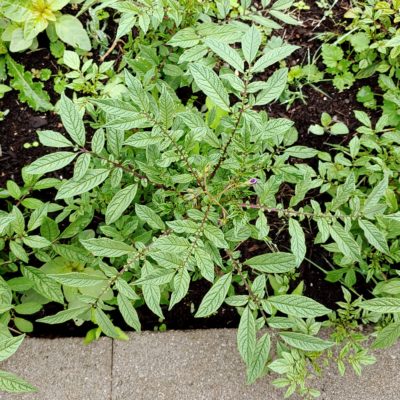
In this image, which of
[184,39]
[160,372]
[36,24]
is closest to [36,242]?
[160,372]

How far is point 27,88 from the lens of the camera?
2.58 m

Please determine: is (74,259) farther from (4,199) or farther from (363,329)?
(363,329)

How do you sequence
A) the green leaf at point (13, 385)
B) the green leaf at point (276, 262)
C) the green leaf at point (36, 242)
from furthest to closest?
1. the green leaf at point (36, 242)
2. the green leaf at point (276, 262)
3. the green leaf at point (13, 385)

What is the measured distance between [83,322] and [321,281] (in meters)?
1.12

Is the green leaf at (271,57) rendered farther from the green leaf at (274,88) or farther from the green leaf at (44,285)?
the green leaf at (44,285)

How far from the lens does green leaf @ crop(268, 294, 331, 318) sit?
5.16 feet

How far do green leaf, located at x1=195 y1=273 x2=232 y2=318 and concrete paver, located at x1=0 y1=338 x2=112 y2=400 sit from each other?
90 centimetres

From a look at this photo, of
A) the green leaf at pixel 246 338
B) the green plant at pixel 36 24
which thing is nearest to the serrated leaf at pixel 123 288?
the green leaf at pixel 246 338

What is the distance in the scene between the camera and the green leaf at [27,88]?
2.58 metres

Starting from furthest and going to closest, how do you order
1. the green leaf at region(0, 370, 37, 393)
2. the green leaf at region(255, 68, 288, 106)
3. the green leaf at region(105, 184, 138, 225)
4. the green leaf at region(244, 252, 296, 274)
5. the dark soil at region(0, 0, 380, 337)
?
the dark soil at region(0, 0, 380, 337), the green leaf at region(105, 184, 138, 225), the green leaf at region(244, 252, 296, 274), the green leaf at region(255, 68, 288, 106), the green leaf at region(0, 370, 37, 393)

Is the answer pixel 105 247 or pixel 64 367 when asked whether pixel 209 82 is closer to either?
pixel 105 247

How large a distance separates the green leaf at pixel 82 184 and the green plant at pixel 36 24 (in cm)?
116

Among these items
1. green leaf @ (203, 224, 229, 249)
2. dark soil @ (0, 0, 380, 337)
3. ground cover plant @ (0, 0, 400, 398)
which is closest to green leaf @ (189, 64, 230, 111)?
ground cover plant @ (0, 0, 400, 398)

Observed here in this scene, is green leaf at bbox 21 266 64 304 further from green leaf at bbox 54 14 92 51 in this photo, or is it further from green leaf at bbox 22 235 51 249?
green leaf at bbox 54 14 92 51
